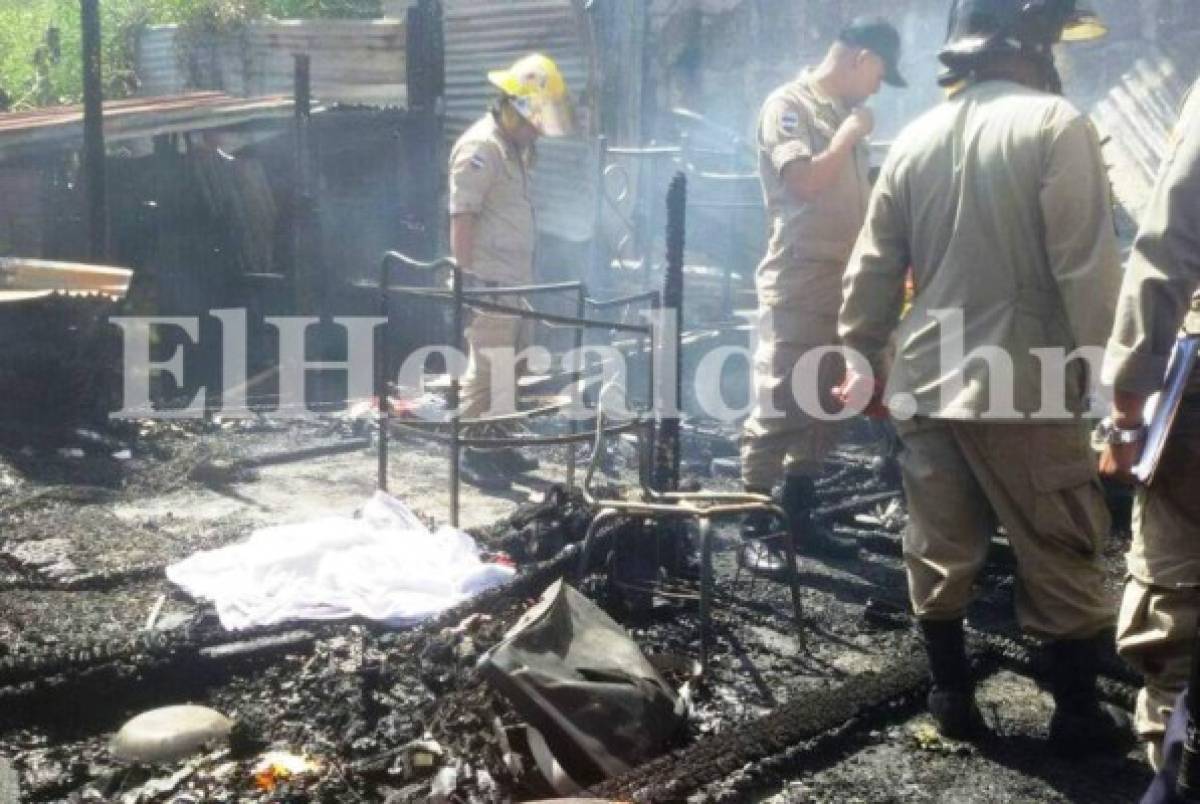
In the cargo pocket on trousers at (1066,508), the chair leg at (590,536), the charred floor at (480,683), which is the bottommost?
the charred floor at (480,683)

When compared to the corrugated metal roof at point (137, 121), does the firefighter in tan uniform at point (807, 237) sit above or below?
below

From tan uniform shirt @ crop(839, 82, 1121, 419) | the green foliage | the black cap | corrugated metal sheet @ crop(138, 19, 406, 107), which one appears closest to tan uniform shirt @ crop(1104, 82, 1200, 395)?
tan uniform shirt @ crop(839, 82, 1121, 419)

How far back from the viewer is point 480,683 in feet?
13.6

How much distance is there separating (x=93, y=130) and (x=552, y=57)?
16.0ft

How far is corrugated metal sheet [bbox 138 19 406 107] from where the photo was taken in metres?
13.9

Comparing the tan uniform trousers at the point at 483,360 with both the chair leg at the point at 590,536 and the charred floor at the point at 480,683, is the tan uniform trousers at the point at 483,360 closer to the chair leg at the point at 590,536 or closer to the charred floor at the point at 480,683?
the charred floor at the point at 480,683

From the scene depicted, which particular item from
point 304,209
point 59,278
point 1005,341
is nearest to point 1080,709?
point 1005,341

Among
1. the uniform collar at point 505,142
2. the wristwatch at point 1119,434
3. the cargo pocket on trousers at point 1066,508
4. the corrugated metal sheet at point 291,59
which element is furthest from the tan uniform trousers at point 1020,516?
the corrugated metal sheet at point 291,59

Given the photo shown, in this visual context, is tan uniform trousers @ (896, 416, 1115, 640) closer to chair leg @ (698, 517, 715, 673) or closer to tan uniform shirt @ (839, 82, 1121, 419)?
tan uniform shirt @ (839, 82, 1121, 419)

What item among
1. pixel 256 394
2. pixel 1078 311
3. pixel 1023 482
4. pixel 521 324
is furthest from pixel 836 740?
pixel 256 394

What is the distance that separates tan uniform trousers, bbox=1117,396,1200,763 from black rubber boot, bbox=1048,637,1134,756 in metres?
0.56

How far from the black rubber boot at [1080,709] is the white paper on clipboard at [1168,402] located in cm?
94

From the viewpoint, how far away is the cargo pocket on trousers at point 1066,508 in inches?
150

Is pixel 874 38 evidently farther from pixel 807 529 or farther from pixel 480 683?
pixel 480 683
